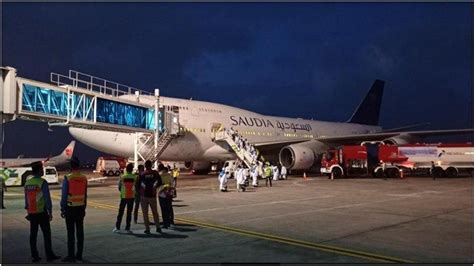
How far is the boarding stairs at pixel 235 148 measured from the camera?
92.2 ft

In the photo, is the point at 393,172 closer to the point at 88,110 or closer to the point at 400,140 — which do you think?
the point at 400,140

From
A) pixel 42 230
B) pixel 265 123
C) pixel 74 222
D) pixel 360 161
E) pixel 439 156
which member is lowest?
pixel 42 230

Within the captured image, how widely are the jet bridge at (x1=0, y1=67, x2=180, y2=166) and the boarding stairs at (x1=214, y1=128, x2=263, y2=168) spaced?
3.82 meters

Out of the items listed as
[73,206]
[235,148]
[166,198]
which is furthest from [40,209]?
[235,148]

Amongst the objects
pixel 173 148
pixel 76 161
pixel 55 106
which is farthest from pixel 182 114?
pixel 76 161

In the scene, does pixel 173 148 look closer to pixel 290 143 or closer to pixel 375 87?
pixel 290 143

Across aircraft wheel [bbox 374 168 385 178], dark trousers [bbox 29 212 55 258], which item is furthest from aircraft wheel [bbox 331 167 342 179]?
dark trousers [bbox 29 212 55 258]

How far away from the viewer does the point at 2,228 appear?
9.90 meters

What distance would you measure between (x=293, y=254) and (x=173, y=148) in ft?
68.5

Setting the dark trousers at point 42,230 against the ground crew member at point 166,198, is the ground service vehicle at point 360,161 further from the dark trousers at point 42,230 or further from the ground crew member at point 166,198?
the dark trousers at point 42,230

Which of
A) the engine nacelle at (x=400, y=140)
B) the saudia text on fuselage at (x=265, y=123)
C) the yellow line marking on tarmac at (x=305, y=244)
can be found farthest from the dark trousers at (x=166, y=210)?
the engine nacelle at (x=400, y=140)

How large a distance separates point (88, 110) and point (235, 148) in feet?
39.4

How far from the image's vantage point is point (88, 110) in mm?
19250

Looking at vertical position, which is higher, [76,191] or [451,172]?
[76,191]
